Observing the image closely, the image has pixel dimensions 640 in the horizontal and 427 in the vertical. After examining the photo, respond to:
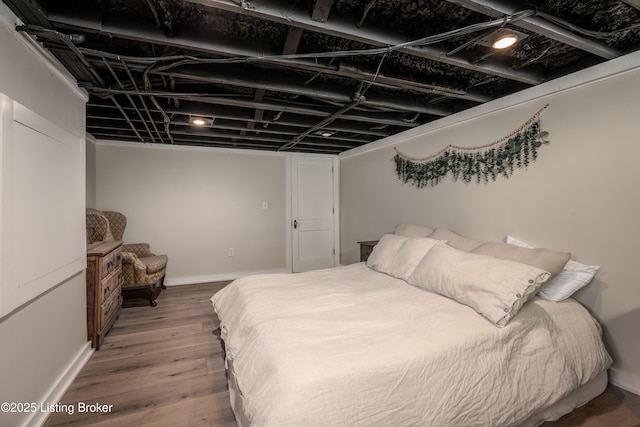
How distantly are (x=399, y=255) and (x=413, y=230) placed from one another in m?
0.63

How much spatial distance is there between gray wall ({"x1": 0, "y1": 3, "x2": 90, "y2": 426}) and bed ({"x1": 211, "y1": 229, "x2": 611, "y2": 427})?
103 centimetres

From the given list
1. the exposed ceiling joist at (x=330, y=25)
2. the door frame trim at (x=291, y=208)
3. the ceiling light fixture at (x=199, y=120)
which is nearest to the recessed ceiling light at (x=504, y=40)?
the exposed ceiling joist at (x=330, y=25)

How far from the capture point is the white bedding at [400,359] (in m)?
1.16

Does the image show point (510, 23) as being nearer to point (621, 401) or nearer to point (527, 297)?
point (527, 297)

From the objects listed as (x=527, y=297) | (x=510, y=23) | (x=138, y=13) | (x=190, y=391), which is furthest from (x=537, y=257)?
(x=138, y=13)

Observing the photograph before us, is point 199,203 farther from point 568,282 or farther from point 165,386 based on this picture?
point 568,282

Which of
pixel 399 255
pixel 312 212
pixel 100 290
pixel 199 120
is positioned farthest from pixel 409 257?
pixel 312 212

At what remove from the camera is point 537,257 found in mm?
1952

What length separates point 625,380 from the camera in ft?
6.19

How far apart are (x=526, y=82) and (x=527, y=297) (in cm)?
163

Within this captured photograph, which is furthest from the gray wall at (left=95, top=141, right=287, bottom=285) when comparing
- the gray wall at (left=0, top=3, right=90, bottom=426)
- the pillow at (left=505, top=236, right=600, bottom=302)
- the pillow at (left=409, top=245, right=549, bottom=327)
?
the pillow at (left=505, top=236, right=600, bottom=302)

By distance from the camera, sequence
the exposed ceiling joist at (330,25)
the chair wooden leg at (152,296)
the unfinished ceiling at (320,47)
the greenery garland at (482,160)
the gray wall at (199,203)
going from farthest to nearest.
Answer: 1. the gray wall at (199,203)
2. the chair wooden leg at (152,296)
3. the greenery garland at (482,160)
4. the unfinished ceiling at (320,47)
5. the exposed ceiling joist at (330,25)

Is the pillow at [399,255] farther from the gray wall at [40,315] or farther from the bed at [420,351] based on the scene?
the gray wall at [40,315]

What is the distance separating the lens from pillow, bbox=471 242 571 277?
6.15 feet
